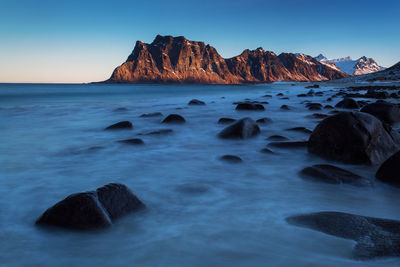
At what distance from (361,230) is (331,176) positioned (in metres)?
1.14

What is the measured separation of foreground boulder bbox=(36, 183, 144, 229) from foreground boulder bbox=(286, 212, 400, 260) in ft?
Answer: 4.19

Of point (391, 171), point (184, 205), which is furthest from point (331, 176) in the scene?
point (184, 205)

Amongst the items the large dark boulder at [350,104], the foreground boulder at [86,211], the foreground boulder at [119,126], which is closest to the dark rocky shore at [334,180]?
the foreground boulder at [86,211]

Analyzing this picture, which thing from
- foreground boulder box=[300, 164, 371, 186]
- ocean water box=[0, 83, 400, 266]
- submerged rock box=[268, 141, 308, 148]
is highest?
submerged rock box=[268, 141, 308, 148]

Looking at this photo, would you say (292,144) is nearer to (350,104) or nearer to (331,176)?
(331,176)

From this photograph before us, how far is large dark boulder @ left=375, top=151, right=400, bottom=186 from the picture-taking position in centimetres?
266

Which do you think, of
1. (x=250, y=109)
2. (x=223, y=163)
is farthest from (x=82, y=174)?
(x=250, y=109)

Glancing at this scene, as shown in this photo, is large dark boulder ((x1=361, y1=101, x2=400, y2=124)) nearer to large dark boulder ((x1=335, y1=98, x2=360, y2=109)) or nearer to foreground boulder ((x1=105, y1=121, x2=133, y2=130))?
large dark boulder ((x1=335, y1=98, x2=360, y2=109))

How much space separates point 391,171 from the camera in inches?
107

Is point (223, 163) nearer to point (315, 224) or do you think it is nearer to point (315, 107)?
point (315, 224)

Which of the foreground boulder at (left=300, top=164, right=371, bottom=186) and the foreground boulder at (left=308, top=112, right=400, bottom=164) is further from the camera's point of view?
the foreground boulder at (left=308, top=112, right=400, bottom=164)

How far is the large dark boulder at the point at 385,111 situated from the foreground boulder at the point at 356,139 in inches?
113

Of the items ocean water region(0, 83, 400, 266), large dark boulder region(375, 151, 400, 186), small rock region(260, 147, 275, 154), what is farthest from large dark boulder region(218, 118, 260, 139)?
large dark boulder region(375, 151, 400, 186)

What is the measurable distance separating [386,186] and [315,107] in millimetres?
8027
